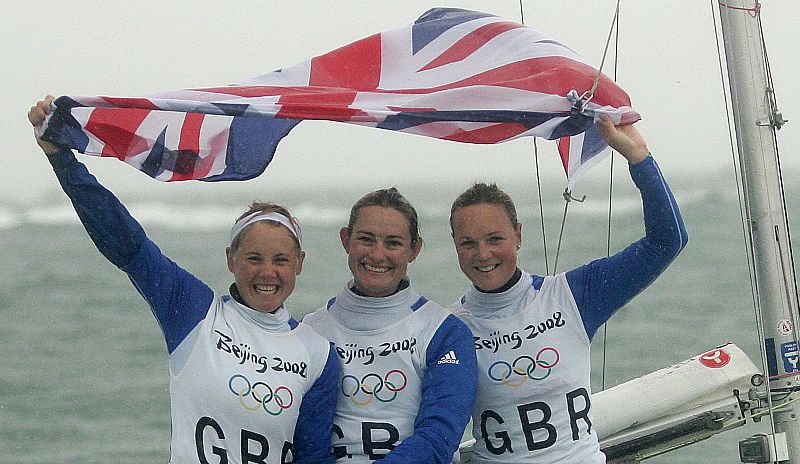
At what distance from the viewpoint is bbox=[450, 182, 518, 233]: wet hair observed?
122 inches

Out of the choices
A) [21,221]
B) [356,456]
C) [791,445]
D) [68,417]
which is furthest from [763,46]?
→ [21,221]

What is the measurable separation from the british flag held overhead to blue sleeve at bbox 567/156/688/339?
200 millimetres

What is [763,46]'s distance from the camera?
3.72m

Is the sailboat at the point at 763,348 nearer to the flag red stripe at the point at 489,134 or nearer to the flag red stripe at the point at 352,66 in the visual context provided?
the flag red stripe at the point at 489,134

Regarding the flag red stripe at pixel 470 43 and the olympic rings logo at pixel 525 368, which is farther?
the flag red stripe at pixel 470 43

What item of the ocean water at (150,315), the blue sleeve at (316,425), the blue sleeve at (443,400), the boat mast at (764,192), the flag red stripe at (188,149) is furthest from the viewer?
the ocean water at (150,315)

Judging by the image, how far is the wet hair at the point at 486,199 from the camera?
3.10 metres

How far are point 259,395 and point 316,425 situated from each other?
160 millimetres

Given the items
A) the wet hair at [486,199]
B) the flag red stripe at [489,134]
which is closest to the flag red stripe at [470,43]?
the flag red stripe at [489,134]

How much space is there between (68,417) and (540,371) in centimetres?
722

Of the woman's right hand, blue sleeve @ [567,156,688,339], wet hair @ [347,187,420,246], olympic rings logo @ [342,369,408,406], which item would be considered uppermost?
the woman's right hand

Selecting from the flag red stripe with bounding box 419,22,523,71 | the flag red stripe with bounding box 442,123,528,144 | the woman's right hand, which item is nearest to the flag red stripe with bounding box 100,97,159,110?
the woman's right hand

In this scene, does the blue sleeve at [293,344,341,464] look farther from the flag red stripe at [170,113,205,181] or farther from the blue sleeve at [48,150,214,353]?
the flag red stripe at [170,113,205,181]

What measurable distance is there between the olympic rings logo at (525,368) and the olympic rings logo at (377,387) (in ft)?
0.92
